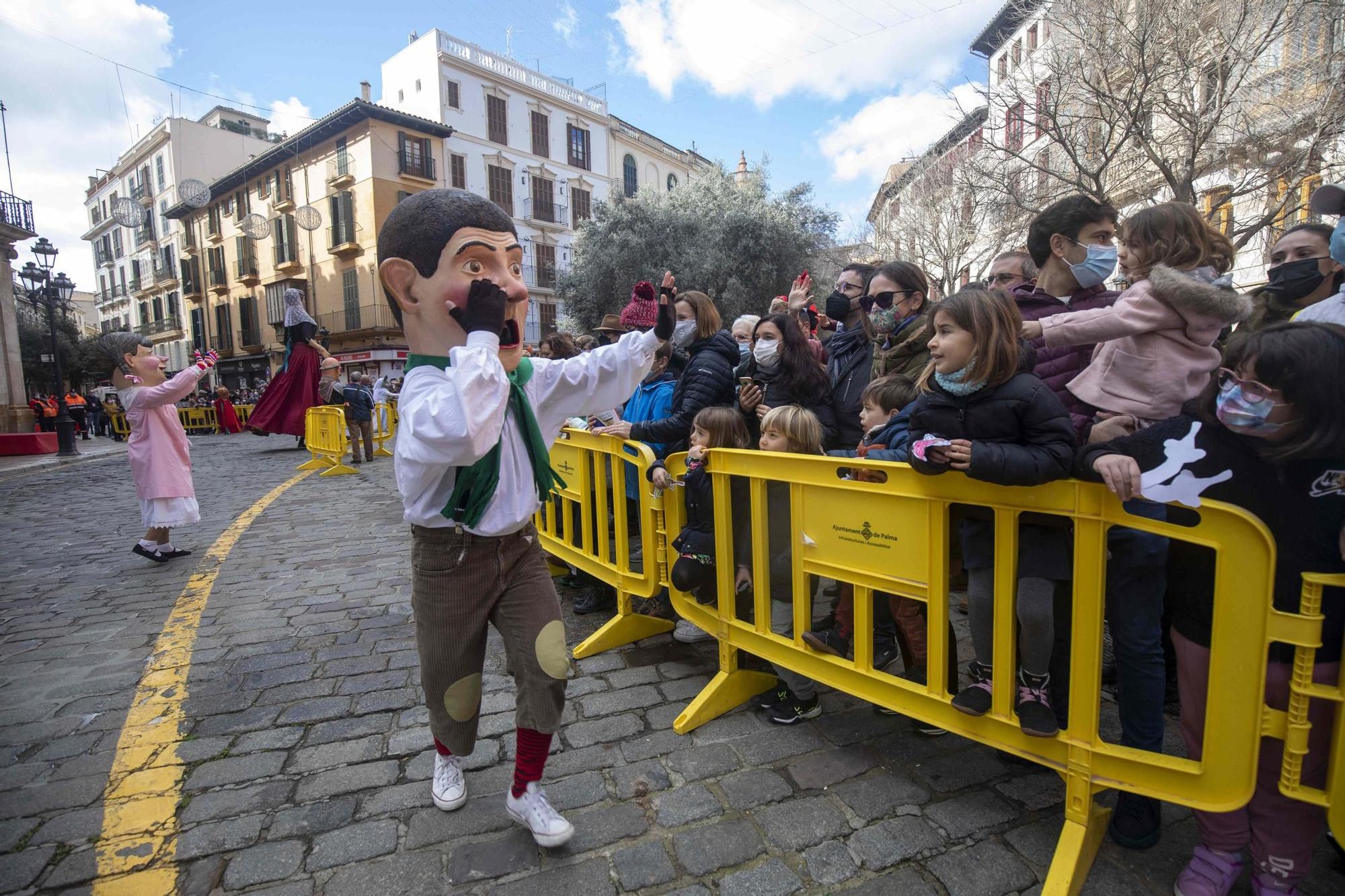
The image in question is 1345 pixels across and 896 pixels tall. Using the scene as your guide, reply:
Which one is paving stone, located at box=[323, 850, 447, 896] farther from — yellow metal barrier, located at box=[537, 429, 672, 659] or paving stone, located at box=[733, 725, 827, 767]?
yellow metal barrier, located at box=[537, 429, 672, 659]

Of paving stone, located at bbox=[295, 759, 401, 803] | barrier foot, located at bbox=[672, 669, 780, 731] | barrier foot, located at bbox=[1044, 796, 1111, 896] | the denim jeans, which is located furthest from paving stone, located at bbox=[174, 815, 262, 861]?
the denim jeans

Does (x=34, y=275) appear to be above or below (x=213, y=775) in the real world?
above

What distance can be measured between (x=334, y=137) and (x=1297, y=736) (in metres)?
35.7

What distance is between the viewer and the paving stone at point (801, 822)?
2.19 meters

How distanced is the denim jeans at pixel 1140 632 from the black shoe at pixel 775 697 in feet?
4.01

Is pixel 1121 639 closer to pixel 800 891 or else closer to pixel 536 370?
pixel 800 891

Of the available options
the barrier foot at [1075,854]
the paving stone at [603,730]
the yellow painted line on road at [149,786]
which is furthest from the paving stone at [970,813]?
the yellow painted line on road at [149,786]

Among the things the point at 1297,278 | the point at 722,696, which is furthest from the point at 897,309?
the point at 722,696

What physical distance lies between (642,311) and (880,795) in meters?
1.98

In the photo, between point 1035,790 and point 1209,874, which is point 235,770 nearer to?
point 1035,790

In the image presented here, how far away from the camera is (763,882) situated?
79.7 inches

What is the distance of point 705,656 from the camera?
3.67m

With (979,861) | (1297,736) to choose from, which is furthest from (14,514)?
(1297,736)

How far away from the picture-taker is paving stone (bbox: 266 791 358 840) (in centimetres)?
229
